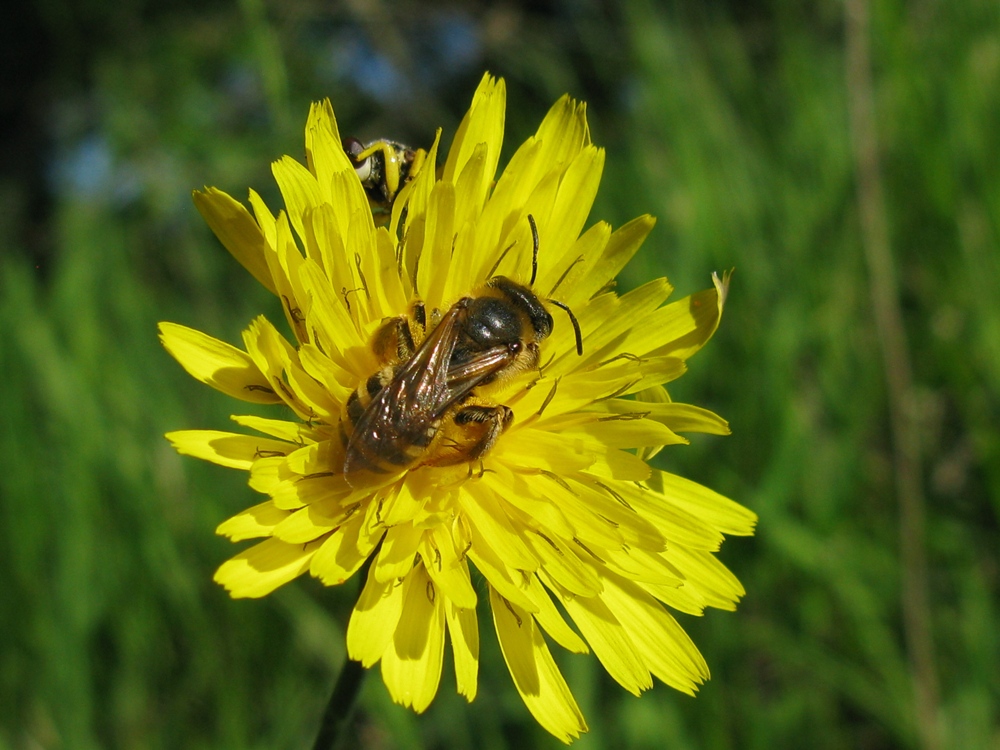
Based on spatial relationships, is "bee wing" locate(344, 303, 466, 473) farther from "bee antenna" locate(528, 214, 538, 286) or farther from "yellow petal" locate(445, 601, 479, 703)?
"yellow petal" locate(445, 601, 479, 703)

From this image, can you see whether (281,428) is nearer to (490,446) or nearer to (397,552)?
(397,552)

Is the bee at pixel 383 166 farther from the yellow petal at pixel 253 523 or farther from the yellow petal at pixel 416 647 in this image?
the yellow petal at pixel 416 647

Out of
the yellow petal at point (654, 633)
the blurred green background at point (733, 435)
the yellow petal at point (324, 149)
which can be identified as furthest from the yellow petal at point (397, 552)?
the blurred green background at point (733, 435)

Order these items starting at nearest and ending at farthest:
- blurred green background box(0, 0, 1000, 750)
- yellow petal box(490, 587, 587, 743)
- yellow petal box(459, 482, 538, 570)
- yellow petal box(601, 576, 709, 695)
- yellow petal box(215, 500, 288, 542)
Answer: yellow petal box(215, 500, 288, 542) < yellow petal box(459, 482, 538, 570) < yellow petal box(490, 587, 587, 743) < yellow petal box(601, 576, 709, 695) < blurred green background box(0, 0, 1000, 750)

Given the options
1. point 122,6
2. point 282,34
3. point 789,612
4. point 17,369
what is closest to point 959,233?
point 789,612

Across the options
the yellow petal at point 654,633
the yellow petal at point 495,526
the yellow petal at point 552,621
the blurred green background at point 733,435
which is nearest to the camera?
the yellow petal at point 552,621

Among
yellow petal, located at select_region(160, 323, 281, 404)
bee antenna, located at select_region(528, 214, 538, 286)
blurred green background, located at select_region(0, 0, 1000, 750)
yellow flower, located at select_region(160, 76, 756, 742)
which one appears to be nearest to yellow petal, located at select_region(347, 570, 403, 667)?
yellow flower, located at select_region(160, 76, 756, 742)

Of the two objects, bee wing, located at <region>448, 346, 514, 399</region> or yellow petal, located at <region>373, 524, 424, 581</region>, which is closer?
yellow petal, located at <region>373, 524, 424, 581</region>

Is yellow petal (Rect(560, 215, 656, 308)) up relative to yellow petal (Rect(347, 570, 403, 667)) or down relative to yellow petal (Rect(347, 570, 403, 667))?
up
